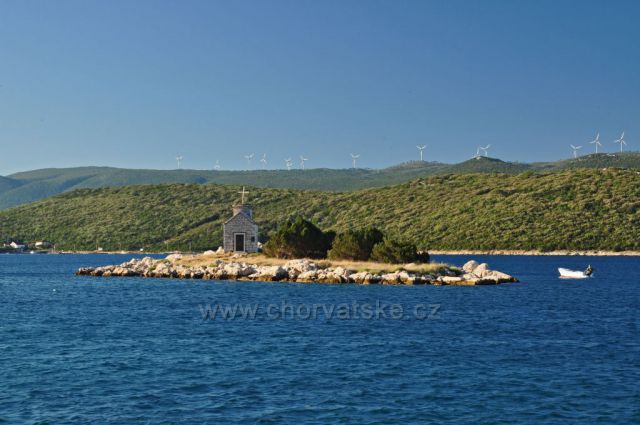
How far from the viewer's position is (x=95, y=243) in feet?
600

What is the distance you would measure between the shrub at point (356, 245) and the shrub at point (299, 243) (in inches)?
161

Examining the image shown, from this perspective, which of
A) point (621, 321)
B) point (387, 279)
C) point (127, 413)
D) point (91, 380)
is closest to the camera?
point (127, 413)

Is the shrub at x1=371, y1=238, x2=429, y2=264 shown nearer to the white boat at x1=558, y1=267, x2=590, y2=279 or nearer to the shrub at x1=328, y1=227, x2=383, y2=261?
the shrub at x1=328, y1=227, x2=383, y2=261

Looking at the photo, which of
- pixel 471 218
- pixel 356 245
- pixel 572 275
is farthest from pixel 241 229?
pixel 471 218

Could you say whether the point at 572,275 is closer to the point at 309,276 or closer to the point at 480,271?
the point at 480,271

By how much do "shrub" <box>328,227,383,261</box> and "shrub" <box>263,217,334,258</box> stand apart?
4077 mm

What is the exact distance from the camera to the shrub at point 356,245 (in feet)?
261

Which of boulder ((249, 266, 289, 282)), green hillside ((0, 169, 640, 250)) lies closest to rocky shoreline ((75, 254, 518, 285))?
boulder ((249, 266, 289, 282))

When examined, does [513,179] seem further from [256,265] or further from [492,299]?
[492,299]

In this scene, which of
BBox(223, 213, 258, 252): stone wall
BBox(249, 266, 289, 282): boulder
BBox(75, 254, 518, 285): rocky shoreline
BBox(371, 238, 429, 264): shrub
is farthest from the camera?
BBox(223, 213, 258, 252): stone wall

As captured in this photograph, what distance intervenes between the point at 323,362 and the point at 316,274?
1571 inches

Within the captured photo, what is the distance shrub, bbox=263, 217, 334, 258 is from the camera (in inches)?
3295

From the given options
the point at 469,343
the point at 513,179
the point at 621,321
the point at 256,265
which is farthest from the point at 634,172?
the point at 469,343

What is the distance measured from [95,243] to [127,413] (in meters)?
166
